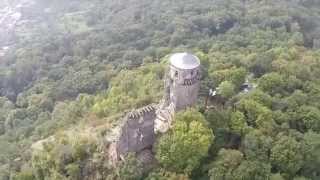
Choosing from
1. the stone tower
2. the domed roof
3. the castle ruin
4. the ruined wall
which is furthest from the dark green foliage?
the domed roof

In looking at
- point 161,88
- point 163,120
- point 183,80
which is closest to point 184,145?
point 163,120

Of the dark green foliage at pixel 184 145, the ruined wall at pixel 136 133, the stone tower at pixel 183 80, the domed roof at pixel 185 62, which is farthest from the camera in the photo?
the dark green foliage at pixel 184 145

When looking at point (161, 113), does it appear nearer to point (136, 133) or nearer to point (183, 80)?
point (136, 133)

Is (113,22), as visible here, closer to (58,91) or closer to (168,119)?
(58,91)

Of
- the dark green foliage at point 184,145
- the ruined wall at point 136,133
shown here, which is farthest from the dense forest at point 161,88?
the ruined wall at point 136,133

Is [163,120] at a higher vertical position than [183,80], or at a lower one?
lower

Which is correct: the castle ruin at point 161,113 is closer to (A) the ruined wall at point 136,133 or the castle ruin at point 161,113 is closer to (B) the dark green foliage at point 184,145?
(A) the ruined wall at point 136,133
